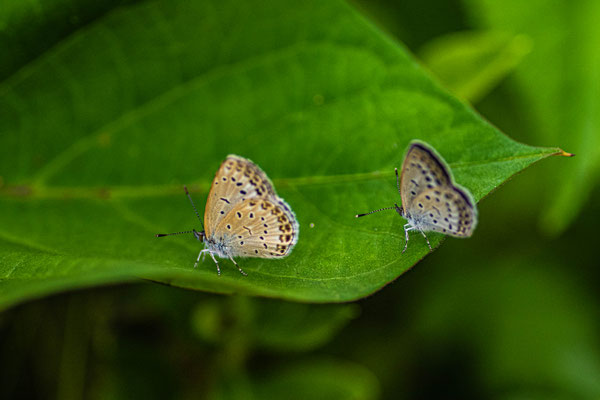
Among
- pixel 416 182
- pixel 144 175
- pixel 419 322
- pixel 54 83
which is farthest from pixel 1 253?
pixel 419 322

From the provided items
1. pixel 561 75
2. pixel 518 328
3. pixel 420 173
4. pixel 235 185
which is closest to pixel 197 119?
pixel 235 185

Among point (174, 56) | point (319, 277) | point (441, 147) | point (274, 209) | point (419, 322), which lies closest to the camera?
point (319, 277)

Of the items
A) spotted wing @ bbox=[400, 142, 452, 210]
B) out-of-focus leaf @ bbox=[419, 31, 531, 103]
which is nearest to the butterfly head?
spotted wing @ bbox=[400, 142, 452, 210]

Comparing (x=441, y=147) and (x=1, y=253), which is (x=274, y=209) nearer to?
(x=441, y=147)

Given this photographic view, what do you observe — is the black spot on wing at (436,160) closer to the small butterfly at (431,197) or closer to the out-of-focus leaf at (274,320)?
the small butterfly at (431,197)

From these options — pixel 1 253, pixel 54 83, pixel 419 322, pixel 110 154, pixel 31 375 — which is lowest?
pixel 31 375

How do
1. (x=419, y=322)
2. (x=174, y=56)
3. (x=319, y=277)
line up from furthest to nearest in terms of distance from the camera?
1. (x=419, y=322)
2. (x=174, y=56)
3. (x=319, y=277)

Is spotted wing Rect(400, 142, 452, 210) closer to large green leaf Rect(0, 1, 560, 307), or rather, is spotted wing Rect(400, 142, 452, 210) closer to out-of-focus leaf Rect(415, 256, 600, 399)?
large green leaf Rect(0, 1, 560, 307)

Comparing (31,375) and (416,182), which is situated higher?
(416,182)
